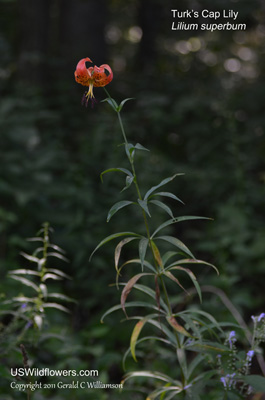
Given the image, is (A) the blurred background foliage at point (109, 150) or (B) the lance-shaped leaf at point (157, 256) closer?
(B) the lance-shaped leaf at point (157, 256)

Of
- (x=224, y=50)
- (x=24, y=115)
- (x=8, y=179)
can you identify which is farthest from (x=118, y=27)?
(x=8, y=179)

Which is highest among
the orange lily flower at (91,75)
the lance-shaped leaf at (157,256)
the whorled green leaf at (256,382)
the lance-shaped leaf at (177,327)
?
the orange lily flower at (91,75)

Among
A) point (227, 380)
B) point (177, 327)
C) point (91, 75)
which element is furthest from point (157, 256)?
point (91, 75)

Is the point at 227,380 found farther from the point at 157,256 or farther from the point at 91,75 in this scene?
the point at 91,75

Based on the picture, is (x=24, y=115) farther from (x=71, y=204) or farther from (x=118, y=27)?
(x=118, y=27)

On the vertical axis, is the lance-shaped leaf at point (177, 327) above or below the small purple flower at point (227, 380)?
above

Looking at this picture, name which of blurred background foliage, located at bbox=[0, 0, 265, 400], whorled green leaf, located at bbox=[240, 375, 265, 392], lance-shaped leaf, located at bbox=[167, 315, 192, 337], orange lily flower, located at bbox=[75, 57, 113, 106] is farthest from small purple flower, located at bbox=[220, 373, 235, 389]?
orange lily flower, located at bbox=[75, 57, 113, 106]

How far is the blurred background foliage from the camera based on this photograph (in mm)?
3388

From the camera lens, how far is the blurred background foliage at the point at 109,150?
3.39 metres

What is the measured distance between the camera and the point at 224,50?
713 cm

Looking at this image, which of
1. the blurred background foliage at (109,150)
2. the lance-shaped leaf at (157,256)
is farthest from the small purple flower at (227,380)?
the blurred background foliage at (109,150)

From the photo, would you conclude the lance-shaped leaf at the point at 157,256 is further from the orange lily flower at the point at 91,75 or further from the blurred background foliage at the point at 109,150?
the blurred background foliage at the point at 109,150

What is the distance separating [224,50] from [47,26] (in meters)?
2.93

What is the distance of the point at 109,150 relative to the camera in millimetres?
4137
